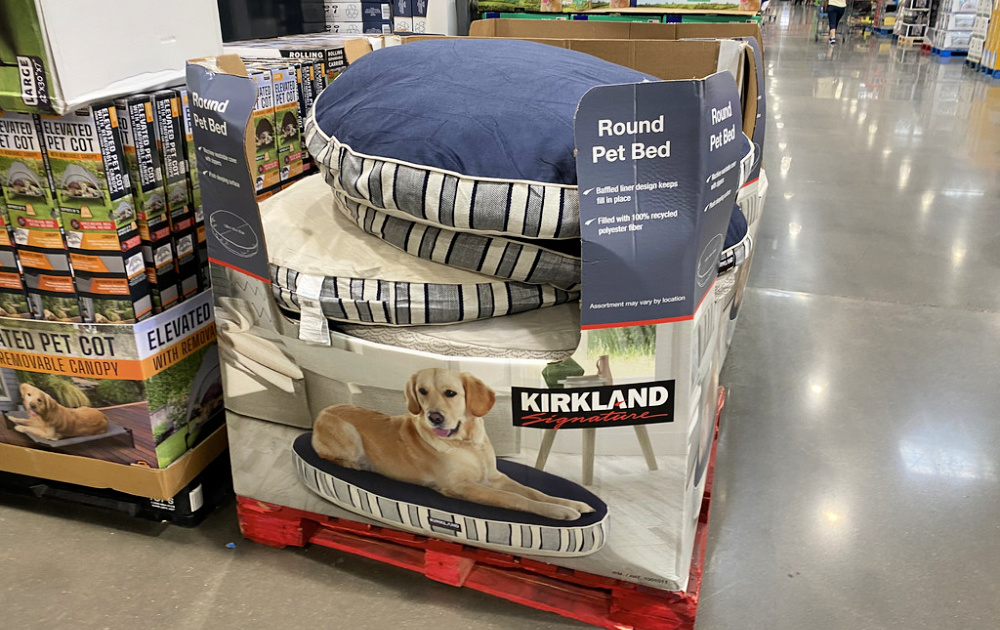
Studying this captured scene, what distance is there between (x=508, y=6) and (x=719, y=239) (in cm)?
371

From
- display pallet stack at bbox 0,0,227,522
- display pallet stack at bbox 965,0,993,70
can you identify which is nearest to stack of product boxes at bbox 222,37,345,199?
display pallet stack at bbox 0,0,227,522

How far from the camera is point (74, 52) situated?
121 cm

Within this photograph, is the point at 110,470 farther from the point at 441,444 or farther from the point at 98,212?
the point at 441,444

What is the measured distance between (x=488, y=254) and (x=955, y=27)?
12.4m

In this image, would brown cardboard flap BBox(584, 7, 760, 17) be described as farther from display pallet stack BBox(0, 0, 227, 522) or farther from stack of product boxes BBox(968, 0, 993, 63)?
stack of product boxes BBox(968, 0, 993, 63)

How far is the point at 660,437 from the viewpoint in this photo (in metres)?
1.12

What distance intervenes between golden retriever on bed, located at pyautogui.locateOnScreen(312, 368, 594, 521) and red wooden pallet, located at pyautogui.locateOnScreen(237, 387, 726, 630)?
13cm

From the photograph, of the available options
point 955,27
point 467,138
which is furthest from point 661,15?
point 955,27

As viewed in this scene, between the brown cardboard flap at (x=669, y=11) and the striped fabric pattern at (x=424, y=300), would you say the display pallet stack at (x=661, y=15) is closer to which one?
the brown cardboard flap at (x=669, y=11)

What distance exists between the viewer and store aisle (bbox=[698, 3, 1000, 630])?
137cm

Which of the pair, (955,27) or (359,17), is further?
(955,27)

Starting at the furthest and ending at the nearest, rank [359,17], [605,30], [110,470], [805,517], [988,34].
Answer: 1. [988,34]
2. [359,17]
3. [605,30]
4. [805,517]
5. [110,470]

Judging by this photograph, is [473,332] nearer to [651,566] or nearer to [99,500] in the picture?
[651,566]

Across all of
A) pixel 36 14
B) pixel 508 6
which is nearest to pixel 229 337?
pixel 36 14
